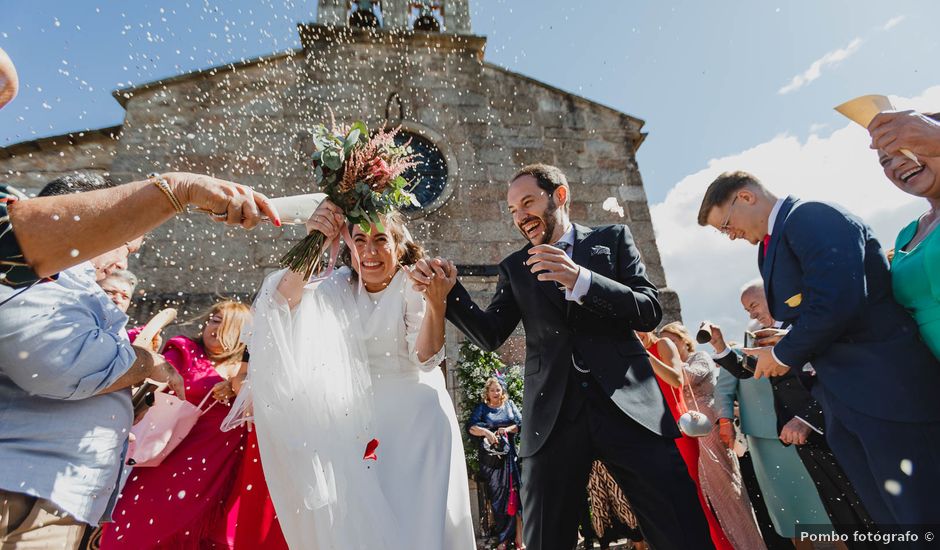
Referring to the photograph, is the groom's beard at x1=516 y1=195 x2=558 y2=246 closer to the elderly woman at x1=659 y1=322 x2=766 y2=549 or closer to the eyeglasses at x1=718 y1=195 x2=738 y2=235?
the eyeglasses at x1=718 y1=195 x2=738 y2=235

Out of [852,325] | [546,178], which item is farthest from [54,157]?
[852,325]

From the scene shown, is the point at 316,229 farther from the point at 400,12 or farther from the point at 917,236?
the point at 400,12

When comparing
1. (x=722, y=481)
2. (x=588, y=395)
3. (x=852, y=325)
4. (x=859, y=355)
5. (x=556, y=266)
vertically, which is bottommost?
(x=722, y=481)

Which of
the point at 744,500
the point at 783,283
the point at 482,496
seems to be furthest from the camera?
the point at 482,496

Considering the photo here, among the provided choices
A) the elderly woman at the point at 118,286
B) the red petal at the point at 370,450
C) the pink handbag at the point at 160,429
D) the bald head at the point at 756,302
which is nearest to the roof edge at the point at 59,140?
the elderly woman at the point at 118,286

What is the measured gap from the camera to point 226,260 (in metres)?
7.46

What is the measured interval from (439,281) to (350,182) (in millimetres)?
698

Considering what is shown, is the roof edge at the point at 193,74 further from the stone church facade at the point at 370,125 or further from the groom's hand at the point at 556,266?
the groom's hand at the point at 556,266

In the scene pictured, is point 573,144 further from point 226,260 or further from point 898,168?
point 898,168

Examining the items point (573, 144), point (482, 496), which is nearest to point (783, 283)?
point (482, 496)

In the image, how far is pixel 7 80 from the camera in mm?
1287

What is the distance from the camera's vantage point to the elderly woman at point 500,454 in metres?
5.89

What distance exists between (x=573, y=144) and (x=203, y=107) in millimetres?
6690

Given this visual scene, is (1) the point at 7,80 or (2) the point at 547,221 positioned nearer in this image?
(1) the point at 7,80
